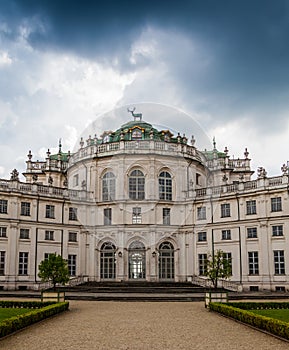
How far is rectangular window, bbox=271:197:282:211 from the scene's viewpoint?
4506 cm

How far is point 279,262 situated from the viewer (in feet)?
145

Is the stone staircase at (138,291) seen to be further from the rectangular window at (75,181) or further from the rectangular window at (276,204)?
the rectangular window at (75,181)

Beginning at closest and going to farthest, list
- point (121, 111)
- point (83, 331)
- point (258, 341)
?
point (258, 341) < point (83, 331) < point (121, 111)

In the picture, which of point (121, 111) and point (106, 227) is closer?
point (121, 111)

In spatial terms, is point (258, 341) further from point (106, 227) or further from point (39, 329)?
point (106, 227)

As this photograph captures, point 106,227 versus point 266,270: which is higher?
point 106,227

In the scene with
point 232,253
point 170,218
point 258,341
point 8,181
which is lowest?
point 258,341

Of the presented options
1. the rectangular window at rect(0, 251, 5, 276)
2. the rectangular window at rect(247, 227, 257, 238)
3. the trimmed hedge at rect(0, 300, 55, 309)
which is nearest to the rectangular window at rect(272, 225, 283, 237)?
the rectangular window at rect(247, 227, 257, 238)

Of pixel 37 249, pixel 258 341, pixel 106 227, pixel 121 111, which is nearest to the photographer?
pixel 258 341

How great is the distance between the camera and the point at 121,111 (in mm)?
30016

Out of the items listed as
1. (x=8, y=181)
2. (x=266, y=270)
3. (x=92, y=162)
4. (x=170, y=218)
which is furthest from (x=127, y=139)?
(x=266, y=270)

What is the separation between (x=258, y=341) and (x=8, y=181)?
36.2m

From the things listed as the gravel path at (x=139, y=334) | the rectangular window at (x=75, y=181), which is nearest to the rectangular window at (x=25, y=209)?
the rectangular window at (x=75, y=181)

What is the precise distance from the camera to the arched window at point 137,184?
51438 millimetres
